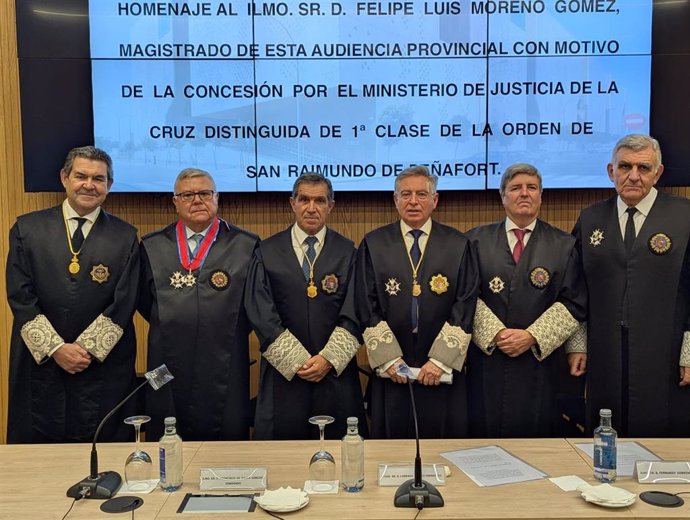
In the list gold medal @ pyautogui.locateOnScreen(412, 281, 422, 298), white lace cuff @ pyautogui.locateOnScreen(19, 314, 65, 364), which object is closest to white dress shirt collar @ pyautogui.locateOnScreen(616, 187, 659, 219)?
gold medal @ pyautogui.locateOnScreen(412, 281, 422, 298)

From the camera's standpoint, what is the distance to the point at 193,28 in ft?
12.6

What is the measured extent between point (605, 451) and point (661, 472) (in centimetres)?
20

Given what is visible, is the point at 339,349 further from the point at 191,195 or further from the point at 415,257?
the point at 191,195

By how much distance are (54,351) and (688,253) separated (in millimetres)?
2970

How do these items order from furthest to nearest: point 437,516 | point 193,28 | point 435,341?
point 193,28 → point 435,341 → point 437,516

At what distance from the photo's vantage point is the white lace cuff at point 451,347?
2.87 metres

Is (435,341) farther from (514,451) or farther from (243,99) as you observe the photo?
(243,99)

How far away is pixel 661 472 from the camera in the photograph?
1.87 metres

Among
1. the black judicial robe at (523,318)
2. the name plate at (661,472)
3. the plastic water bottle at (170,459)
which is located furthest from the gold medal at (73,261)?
the name plate at (661,472)

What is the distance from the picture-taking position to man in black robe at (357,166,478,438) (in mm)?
2971

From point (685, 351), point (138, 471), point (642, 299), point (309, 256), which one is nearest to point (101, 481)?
point (138, 471)

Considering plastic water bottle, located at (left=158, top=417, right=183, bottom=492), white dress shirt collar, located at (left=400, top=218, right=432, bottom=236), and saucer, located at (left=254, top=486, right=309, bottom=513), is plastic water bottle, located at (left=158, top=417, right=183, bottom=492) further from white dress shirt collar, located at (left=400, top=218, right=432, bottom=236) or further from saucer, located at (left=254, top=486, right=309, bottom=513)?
white dress shirt collar, located at (left=400, top=218, right=432, bottom=236)

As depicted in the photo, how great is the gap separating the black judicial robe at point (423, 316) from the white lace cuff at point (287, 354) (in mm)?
330

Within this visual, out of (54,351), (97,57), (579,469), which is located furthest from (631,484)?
(97,57)
